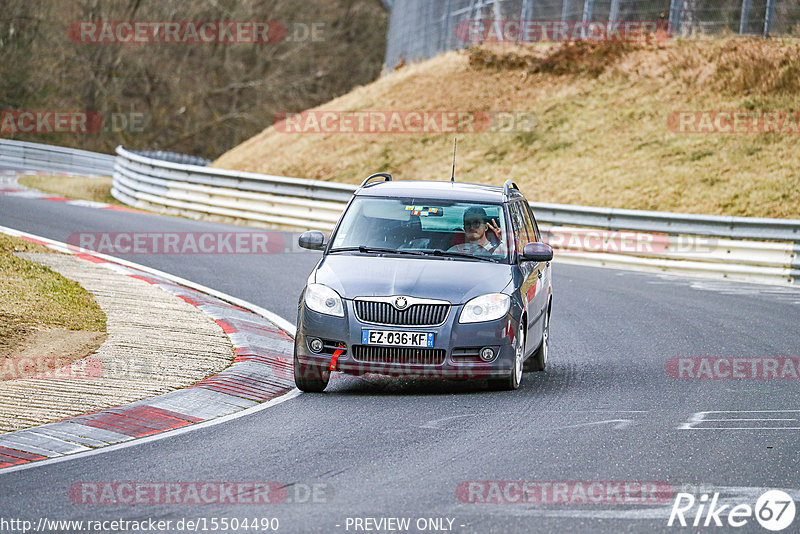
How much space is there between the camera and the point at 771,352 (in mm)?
12086

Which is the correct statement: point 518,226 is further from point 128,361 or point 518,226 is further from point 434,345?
point 128,361

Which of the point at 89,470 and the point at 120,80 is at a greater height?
the point at 120,80

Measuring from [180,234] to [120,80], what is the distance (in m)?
33.5

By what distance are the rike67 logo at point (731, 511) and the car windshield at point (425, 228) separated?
393cm

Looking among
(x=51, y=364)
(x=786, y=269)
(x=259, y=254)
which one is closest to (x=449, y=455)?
(x=51, y=364)

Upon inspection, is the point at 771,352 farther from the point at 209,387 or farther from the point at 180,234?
the point at 180,234
